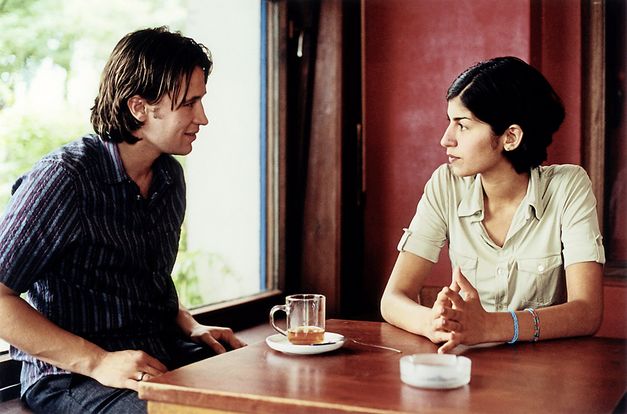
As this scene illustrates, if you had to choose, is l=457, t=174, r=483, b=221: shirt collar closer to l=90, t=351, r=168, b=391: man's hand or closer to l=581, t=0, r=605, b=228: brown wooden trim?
l=90, t=351, r=168, b=391: man's hand

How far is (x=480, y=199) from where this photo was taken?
2.09m

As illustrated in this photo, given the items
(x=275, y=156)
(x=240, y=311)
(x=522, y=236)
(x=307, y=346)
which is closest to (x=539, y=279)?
(x=522, y=236)

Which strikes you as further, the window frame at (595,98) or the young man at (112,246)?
the window frame at (595,98)

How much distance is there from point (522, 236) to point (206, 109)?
1672mm

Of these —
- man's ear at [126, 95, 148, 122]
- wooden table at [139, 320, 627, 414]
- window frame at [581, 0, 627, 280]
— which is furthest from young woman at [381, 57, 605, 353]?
window frame at [581, 0, 627, 280]

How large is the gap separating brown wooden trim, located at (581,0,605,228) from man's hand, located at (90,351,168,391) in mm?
2336

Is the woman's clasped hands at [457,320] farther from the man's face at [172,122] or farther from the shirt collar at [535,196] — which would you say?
the man's face at [172,122]

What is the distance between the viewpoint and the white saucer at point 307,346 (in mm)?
1480

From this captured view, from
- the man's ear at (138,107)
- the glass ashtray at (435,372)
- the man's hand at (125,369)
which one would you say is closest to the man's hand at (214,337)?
the man's hand at (125,369)

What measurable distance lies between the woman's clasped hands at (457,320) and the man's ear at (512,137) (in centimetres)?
61

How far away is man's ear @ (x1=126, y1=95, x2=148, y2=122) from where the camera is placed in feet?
6.36

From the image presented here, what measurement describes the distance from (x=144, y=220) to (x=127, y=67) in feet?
1.34

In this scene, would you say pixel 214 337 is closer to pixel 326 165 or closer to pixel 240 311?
pixel 240 311

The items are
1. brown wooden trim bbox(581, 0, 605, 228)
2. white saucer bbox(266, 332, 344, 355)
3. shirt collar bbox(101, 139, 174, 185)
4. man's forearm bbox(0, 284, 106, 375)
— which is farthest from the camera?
brown wooden trim bbox(581, 0, 605, 228)
